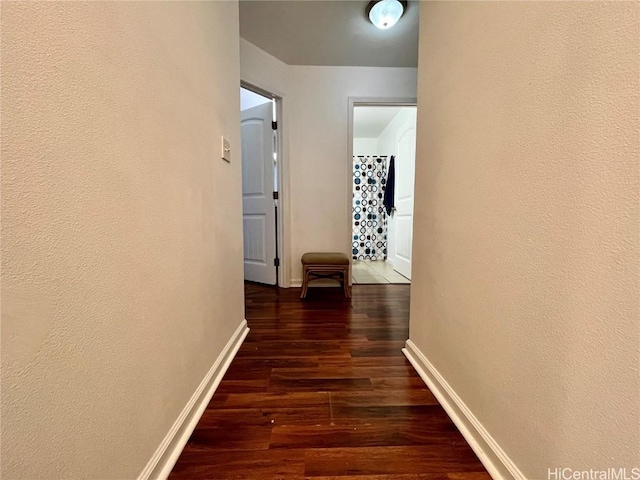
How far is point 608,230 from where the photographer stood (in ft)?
1.67

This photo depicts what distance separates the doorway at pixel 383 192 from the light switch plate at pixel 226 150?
Answer: 6.75 feet

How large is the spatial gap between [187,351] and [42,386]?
0.54 m

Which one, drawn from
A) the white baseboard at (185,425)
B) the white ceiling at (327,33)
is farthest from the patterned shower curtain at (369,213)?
the white baseboard at (185,425)

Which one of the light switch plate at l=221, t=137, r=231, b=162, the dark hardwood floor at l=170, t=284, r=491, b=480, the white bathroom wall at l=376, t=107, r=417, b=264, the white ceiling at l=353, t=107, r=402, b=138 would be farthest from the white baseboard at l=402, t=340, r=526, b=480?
the white ceiling at l=353, t=107, r=402, b=138

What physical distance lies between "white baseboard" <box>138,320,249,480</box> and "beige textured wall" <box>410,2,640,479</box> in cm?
102

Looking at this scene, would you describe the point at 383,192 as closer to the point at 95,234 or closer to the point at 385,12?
the point at 385,12

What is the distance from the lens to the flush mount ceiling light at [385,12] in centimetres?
195

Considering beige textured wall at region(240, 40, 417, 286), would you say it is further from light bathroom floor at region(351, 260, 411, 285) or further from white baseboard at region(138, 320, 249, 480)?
white baseboard at region(138, 320, 249, 480)

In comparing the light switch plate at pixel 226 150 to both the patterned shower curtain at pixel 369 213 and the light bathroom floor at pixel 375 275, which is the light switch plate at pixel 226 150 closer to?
the light bathroom floor at pixel 375 275

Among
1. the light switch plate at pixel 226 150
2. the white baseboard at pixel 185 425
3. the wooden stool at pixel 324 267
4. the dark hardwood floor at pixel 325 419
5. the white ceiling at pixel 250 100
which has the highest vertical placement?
the white ceiling at pixel 250 100

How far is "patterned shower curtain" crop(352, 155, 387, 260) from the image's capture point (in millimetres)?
5383

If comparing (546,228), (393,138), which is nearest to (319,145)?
(393,138)

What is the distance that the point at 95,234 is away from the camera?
0.56 metres

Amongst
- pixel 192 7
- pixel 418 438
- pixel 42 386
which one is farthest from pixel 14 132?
pixel 418 438
